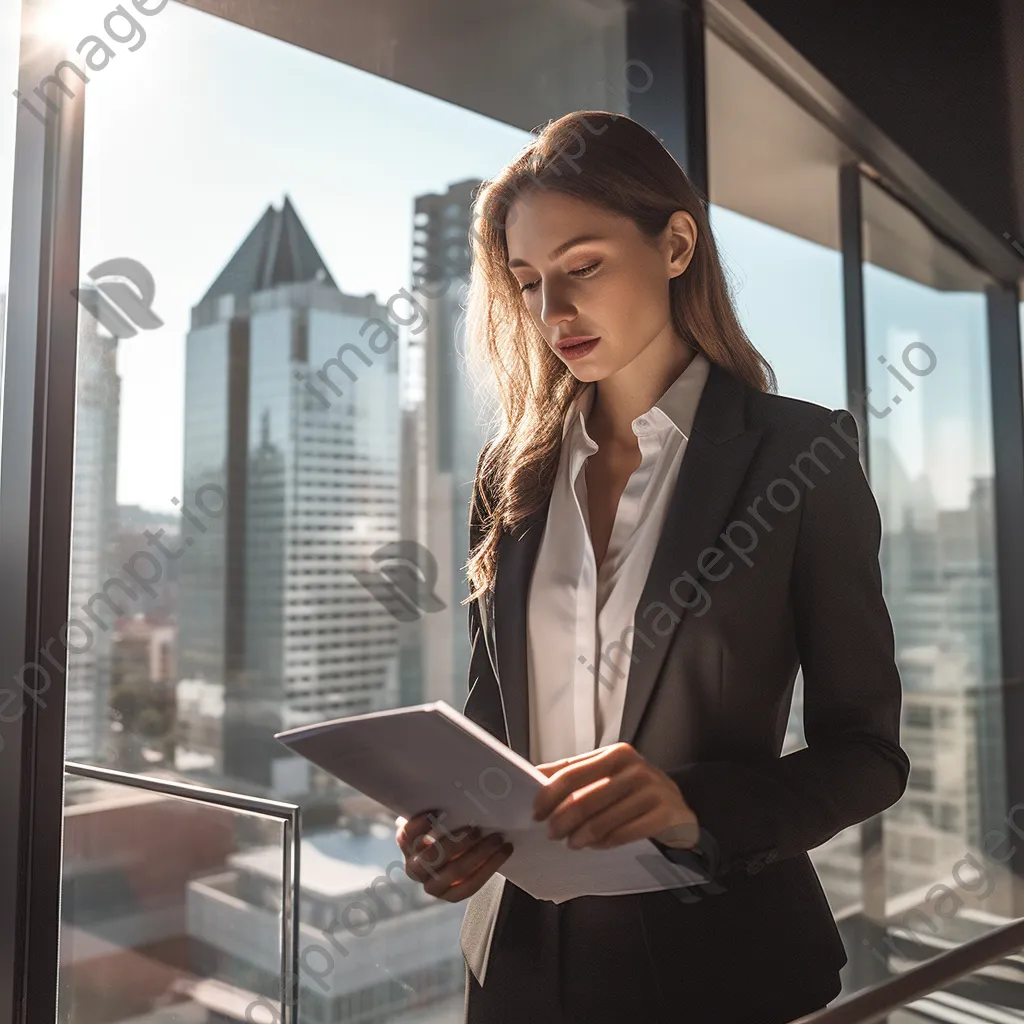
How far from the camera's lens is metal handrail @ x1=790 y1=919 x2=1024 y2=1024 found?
71 cm

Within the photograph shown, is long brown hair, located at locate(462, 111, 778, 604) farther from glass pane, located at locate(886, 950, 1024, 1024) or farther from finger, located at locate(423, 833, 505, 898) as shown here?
glass pane, located at locate(886, 950, 1024, 1024)

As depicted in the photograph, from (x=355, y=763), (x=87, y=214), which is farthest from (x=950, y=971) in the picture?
(x=87, y=214)

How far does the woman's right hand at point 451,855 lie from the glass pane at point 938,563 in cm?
269

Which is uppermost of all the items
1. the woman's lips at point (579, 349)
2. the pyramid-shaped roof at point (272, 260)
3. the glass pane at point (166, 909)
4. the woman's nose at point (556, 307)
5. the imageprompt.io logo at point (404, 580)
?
the pyramid-shaped roof at point (272, 260)

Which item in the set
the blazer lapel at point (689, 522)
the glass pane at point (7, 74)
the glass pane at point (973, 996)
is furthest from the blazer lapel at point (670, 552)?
the glass pane at point (7, 74)

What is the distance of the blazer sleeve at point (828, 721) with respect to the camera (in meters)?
0.98

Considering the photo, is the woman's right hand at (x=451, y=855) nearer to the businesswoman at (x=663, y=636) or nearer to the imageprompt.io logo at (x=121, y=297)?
the businesswoman at (x=663, y=636)

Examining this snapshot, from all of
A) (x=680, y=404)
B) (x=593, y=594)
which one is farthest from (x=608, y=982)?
(x=680, y=404)

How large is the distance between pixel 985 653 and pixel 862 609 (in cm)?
282

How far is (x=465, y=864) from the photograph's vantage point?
1.01 m

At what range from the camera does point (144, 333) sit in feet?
7.52

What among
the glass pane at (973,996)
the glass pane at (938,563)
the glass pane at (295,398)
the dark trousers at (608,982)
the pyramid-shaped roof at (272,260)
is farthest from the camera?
the glass pane at (938,563)

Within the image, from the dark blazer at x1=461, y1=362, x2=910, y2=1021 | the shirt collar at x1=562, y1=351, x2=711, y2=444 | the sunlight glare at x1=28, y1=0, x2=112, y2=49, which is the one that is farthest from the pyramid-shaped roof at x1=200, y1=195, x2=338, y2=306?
the dark blazer at x1=461, y1=362, x2=910, y2=1021

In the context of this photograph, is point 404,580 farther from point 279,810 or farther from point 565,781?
point 565,781
